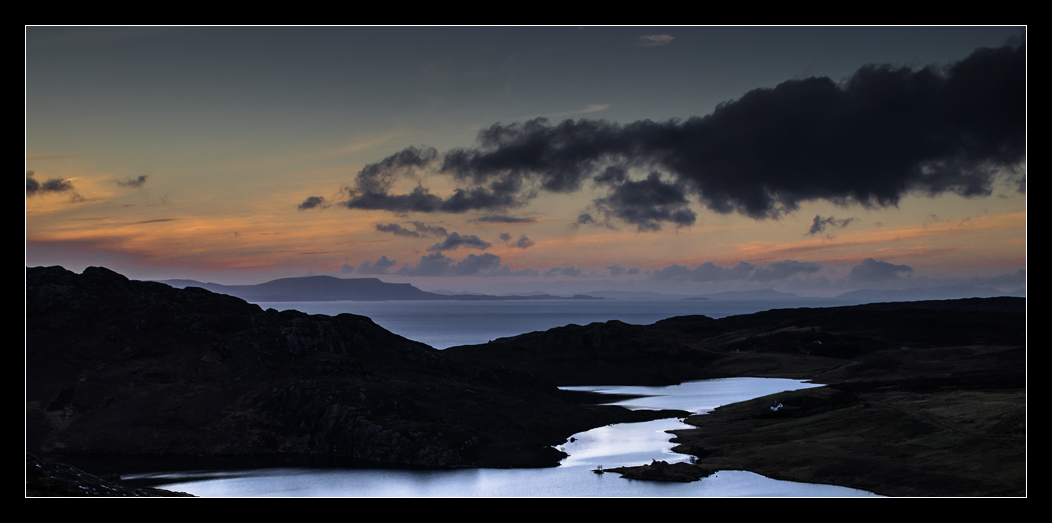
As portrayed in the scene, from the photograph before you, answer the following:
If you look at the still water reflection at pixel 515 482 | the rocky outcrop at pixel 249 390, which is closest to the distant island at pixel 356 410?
the rocky outcrop at pixel 249 390

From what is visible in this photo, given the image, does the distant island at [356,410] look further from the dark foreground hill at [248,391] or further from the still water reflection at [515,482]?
the still water reflection at [515,482]

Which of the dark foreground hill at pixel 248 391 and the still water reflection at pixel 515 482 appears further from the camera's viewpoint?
the dark foreground hill at pixel 248 391

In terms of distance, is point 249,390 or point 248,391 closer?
point 248,391

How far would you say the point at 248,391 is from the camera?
12031cm

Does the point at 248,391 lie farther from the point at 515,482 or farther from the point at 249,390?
the point at 515,482

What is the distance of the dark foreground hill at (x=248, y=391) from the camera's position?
107938 millimetres

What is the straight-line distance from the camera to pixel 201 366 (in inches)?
4975

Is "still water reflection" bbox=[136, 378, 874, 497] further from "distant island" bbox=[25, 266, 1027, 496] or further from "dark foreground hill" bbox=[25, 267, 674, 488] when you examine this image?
"dark foreground hill" bbox=[25, 267, 674, 488]

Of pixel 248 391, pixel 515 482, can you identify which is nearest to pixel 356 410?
pixel 248 391

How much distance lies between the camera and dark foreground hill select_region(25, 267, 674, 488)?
108 metres

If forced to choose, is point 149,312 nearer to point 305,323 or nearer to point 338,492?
point 305,323
